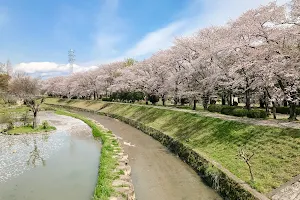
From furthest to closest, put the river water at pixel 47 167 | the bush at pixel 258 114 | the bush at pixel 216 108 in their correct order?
the bush at pixel 216 108
the bush at pixel 258 114
the river water at pixel 47 167

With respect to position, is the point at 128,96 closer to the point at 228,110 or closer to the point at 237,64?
the point at 228,110

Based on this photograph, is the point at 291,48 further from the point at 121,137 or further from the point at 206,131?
the point at 121,137

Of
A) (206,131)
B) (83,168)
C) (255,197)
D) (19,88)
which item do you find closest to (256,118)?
(206,131)

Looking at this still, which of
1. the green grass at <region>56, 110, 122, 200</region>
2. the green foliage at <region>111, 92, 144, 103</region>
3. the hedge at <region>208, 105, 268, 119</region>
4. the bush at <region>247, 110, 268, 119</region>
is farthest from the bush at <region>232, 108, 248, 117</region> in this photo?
the green foliage at <region>111, 92, 144, 103</region>

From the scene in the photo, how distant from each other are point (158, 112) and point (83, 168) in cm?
1971

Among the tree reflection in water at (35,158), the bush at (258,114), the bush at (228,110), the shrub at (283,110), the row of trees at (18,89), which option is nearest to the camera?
the tree reflection in water at (35,158)

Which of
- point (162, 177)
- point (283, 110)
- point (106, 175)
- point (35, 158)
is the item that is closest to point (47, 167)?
point (35, 158)

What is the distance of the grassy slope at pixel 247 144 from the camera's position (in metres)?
12.1

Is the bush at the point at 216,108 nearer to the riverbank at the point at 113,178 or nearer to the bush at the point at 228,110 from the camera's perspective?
the bush at the point at 228,110

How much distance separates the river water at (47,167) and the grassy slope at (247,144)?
861 centimetres

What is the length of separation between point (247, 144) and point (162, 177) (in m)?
6.23

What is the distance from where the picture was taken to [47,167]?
17.7 metres

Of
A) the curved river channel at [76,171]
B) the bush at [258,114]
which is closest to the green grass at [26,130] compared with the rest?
the curved river channel at [76,171]

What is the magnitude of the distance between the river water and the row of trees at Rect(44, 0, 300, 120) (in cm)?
1575
